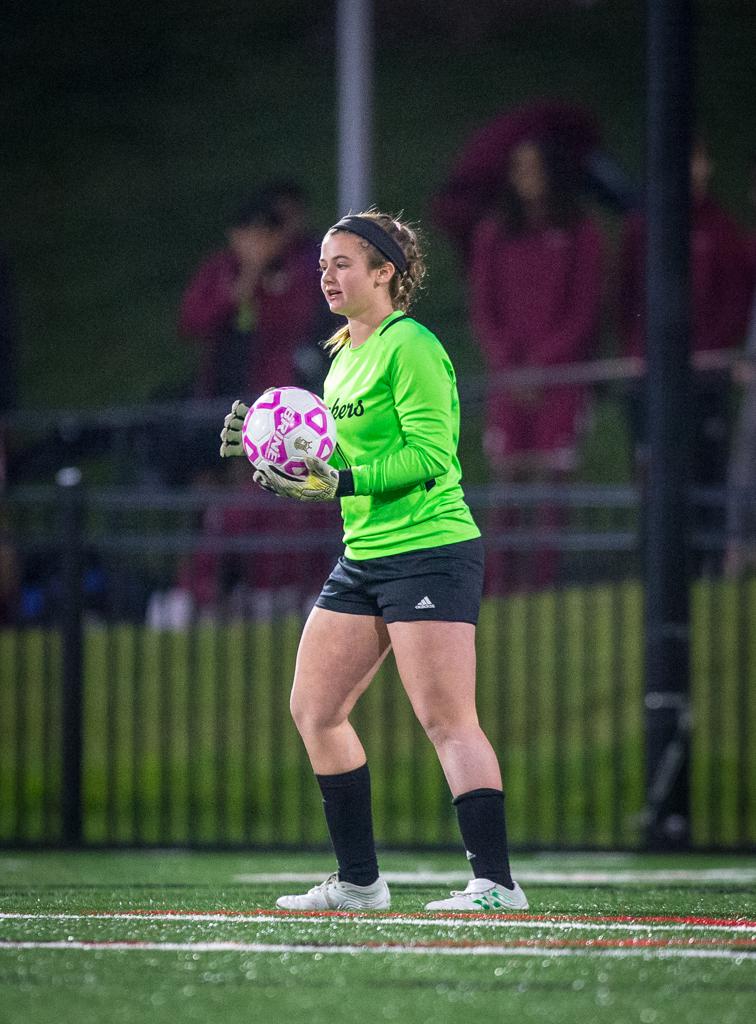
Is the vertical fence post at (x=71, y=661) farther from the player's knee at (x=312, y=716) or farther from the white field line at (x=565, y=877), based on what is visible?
the player's knee at (x=312, y=716)

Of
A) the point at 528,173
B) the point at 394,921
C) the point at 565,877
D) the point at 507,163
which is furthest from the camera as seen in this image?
the point at 507,163

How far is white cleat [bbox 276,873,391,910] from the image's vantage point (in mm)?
5227

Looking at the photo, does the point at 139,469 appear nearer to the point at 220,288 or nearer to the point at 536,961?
the point at 220,288

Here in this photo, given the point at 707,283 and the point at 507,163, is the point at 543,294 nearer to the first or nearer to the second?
the point at 707,283

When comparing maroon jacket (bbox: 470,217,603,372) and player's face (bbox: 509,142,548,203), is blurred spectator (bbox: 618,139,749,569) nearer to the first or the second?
maroon jacket (bbox: 470,217,603,372)

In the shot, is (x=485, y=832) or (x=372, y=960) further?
(x=485, y=832)

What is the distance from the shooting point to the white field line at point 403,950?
4254mm

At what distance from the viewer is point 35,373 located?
15.9 meters

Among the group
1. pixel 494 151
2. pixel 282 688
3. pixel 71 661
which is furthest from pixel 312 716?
pixel 494 151

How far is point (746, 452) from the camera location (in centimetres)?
1353

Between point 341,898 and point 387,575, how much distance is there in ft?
3.08

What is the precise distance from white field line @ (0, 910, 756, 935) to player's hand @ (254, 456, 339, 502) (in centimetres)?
111

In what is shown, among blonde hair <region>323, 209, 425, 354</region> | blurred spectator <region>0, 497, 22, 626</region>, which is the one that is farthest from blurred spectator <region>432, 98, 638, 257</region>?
blonde hair <region>323, 209, 425, 354</region>

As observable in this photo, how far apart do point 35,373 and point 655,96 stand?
8.73 meters
